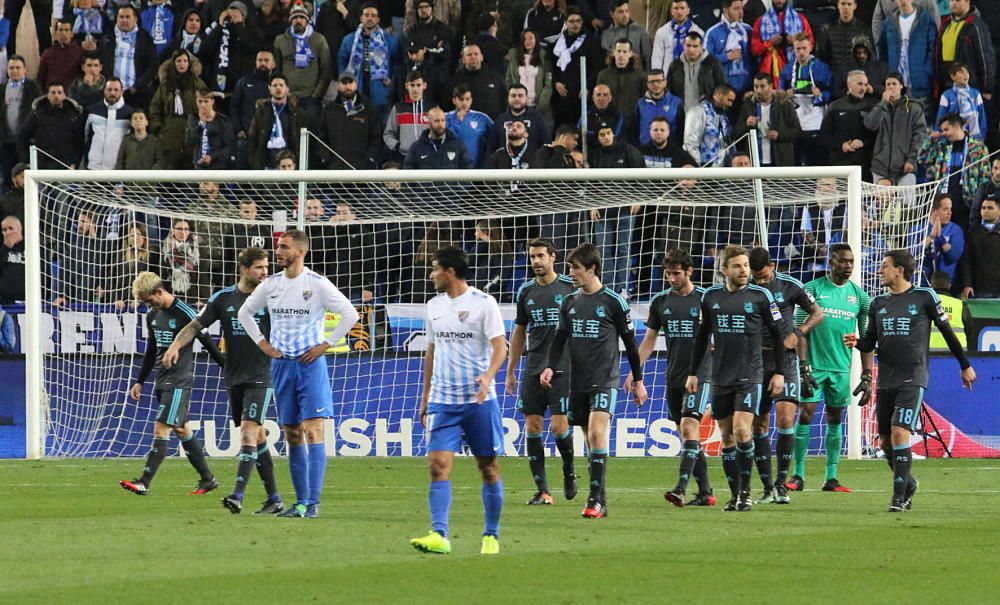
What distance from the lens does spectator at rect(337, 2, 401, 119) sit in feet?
76.3

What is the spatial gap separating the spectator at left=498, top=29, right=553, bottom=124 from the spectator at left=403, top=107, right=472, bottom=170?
1.67m

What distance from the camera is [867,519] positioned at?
1227 centimetres

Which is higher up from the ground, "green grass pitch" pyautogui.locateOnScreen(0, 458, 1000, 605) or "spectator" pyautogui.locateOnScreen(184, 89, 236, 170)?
"spectator" pyautogui.locateOnScreen(184, 89, 236, 170)

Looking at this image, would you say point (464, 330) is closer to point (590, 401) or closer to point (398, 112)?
point (590, 401)

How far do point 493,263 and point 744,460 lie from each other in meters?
7.81

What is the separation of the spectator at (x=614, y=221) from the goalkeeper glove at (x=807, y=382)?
16.8 ft

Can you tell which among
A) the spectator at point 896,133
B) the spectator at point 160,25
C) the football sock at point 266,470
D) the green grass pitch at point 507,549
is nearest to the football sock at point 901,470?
the green grass pitch at point 507,549

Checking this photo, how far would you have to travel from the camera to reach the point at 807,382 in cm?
1456

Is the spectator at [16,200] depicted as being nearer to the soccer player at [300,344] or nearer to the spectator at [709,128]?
the spectator at [709,128]

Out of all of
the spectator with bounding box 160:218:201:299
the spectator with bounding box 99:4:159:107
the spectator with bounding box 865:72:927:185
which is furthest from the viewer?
the spectator with bounding box 99:4:159:107

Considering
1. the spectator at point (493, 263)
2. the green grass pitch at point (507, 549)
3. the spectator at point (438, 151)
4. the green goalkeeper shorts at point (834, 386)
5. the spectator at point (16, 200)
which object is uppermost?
the spectator at point (438, 151)

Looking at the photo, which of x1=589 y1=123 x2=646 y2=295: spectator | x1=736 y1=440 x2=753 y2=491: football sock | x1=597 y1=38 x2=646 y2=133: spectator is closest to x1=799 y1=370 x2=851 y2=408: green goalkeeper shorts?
x1=736 y1=440 x2=753 y2=491: football sock

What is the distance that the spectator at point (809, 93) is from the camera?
2198 cm

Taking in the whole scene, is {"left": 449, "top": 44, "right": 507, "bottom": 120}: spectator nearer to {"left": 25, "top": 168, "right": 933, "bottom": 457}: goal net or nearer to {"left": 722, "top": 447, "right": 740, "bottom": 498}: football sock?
{"left": 25, "top": 168, "right": 933, "bottom": 457}: goal net
